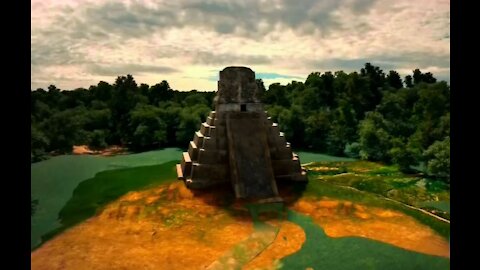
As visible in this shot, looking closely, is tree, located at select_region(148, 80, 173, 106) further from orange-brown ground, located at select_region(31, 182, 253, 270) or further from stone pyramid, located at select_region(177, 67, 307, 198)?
orange-brown ground, located at select_region(31, 182, 253, 270)

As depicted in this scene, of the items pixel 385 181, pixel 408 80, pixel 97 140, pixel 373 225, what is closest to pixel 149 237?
pixel 373 225

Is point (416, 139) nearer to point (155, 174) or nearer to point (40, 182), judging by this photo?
point (155, 174)

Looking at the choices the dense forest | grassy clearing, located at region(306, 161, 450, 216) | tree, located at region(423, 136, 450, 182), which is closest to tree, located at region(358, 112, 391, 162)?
the dense forest

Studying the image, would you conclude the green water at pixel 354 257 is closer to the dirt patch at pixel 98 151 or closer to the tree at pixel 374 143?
the tree at pixel 374 143

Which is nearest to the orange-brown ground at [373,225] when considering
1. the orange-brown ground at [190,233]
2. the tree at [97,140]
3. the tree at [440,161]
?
the orange-brown ground at [190,233]

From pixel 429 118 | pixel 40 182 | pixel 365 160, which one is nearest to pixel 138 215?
pixel 40 182
